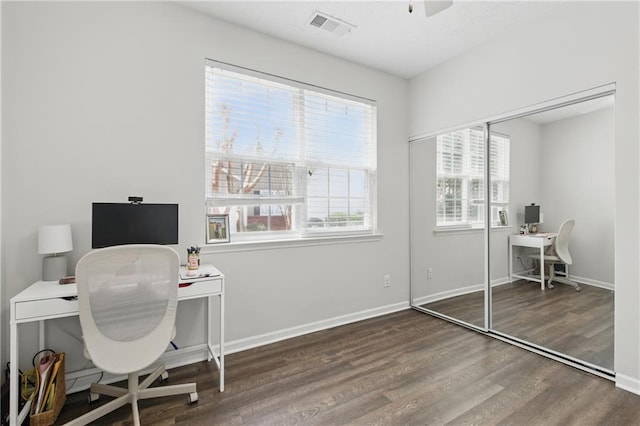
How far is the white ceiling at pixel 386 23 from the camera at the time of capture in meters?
2.54

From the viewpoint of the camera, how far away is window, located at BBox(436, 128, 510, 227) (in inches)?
120

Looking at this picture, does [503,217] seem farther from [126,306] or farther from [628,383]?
[126,306]

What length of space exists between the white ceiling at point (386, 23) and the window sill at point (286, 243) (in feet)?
6.39

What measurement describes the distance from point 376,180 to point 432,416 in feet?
7.78

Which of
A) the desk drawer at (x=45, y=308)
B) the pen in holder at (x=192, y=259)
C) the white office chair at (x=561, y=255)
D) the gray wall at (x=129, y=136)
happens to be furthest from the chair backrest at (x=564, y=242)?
the desk drawer at (x=45, y=308)

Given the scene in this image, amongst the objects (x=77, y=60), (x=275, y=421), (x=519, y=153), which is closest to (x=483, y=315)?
(x=519, y=153)

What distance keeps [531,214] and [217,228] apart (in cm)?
282

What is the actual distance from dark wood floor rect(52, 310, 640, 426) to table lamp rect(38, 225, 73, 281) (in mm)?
861

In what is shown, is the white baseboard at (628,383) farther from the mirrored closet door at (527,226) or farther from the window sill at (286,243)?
the window sill at (286,243)

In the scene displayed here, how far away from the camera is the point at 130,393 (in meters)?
1.88

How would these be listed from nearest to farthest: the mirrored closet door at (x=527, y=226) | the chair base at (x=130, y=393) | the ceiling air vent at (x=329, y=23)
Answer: the chair base at (x=130, y=393), the mirrored closet door at (x=527, y=226), the ceiling air vent at (x=329, y=23)

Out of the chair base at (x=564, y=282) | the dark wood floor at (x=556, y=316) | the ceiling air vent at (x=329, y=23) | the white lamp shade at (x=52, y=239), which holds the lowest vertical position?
the dark wood floor at (x=556, y=316)

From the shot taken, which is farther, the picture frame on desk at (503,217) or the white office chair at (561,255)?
the picture frame on desk at (503,217)

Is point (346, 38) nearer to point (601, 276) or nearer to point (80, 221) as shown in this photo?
point (80, 221)
